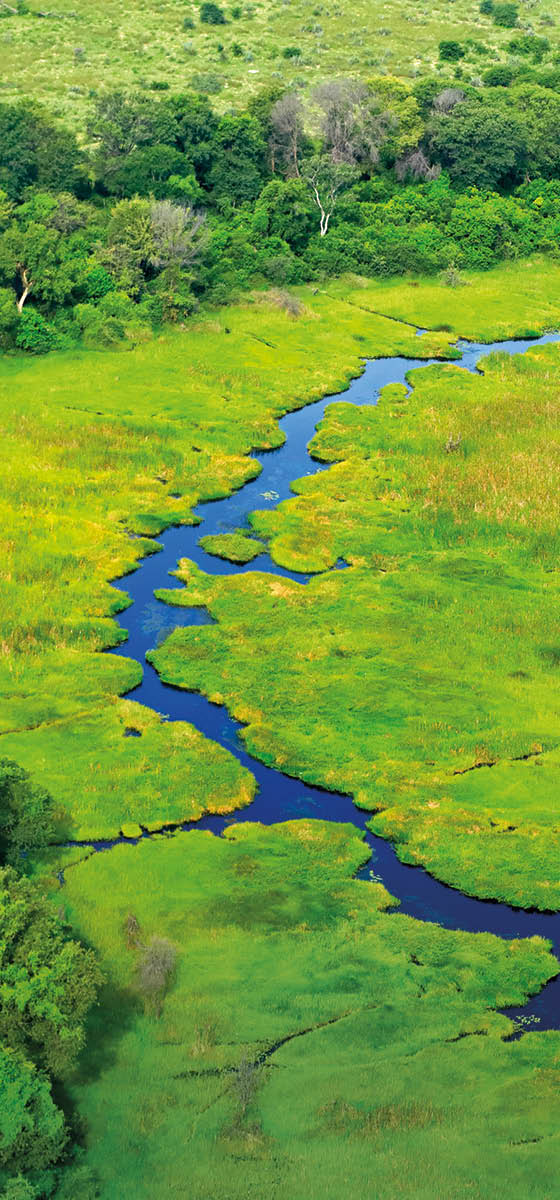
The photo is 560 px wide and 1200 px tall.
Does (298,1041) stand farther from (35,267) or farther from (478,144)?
(478,144)

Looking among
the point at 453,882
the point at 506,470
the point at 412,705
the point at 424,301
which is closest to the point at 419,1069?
the point at 453,882

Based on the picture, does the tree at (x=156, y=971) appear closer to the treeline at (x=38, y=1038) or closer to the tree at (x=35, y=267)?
the treeline at (x=38, y=1038)

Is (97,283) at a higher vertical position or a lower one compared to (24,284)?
lower

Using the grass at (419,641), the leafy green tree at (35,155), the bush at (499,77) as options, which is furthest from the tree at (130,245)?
the bush at (499,77)

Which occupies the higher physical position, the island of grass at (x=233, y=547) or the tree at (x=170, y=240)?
the tree at (x=170, y=240)

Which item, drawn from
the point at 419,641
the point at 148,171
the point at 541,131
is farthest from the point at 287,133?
the point at 419,641

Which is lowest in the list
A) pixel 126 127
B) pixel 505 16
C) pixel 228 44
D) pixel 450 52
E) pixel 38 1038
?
pixel 38 1038

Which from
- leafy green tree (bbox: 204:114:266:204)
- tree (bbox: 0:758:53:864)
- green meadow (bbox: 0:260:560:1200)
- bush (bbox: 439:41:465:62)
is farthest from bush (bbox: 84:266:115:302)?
bush (bbox: 439:41:465:62)
